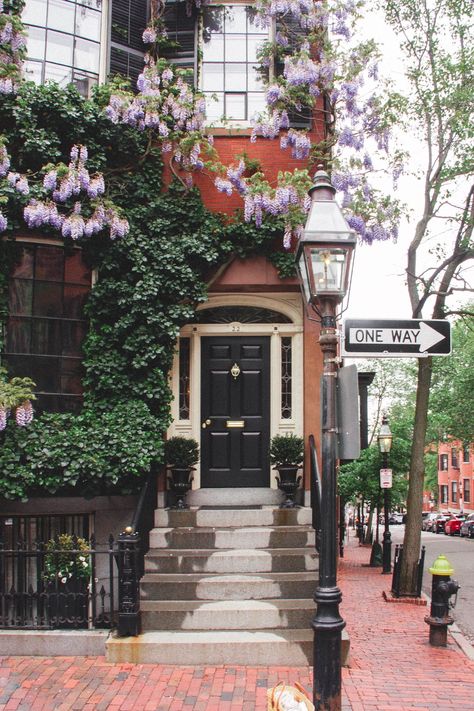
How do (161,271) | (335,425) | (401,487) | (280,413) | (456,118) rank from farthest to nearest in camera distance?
(401,487) → (456,118) → (280,413) → (161,271) → (335,425)

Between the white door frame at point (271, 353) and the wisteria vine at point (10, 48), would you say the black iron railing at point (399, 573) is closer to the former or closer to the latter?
the white door frame at point (271, 353)

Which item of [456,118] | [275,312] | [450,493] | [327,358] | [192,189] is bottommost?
[450,493]

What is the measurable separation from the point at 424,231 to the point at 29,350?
290 inches

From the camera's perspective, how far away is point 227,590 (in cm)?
811

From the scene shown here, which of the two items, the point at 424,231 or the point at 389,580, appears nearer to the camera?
the point at 424,231

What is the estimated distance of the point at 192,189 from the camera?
33.5ft

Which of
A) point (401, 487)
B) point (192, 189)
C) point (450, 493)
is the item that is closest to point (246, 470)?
point (192, 189)

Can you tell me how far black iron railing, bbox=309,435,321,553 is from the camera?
8805 mm

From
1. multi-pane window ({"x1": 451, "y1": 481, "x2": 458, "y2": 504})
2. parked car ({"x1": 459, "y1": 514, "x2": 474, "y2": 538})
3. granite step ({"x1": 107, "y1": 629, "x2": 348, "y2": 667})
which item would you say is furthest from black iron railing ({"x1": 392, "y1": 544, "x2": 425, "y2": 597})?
multi-pane window ({"x1": 451, "y1": 481, "x2": 458, "y2": 504})

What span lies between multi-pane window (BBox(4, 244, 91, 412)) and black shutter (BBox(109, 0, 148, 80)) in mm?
3089

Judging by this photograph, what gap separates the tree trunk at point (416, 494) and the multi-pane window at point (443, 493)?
6367cm

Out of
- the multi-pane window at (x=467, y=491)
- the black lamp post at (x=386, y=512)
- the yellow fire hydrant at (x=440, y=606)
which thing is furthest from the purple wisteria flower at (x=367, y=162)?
the multi-pane window at (x=467, y=491)

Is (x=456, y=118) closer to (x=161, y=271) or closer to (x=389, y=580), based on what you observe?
(x=161, y=271)

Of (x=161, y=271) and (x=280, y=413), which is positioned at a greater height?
(x=161, y=271)
